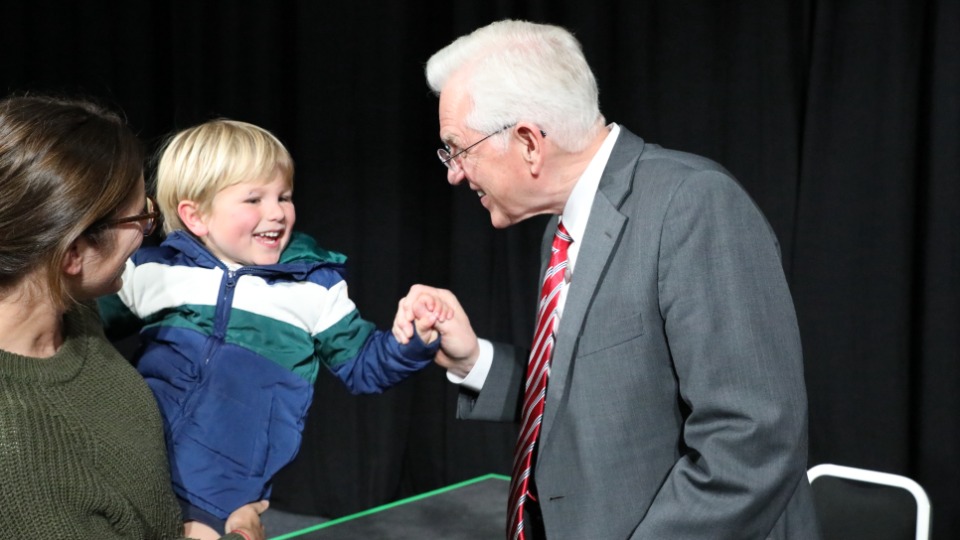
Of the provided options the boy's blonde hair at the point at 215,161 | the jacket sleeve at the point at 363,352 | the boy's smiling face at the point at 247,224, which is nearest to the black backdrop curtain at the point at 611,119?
the boy's blonde hair at the point at 215,161

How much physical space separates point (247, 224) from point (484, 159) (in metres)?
0.53

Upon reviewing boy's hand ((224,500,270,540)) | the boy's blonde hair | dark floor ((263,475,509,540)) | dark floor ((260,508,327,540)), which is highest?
the boy's blonde hair

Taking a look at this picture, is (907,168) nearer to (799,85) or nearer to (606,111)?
(799,85)

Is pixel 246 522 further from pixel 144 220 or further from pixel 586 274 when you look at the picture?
pixel 586 274

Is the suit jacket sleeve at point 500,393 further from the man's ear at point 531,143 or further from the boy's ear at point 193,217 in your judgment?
the boy's ear at point 193,217

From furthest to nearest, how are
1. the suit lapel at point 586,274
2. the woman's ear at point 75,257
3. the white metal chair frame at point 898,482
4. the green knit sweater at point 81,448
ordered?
the white metal chair frame at point 898,482 → the suit lapel at point 586,274 → the woman's ear at point 75,257 → the green knit sweater at point 81,448

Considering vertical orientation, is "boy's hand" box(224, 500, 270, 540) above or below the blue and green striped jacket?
below

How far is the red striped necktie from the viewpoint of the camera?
1813mm

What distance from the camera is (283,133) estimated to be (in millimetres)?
5000

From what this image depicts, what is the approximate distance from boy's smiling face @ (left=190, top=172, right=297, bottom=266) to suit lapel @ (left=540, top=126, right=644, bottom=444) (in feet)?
2.32

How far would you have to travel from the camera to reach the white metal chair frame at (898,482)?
2.22 m

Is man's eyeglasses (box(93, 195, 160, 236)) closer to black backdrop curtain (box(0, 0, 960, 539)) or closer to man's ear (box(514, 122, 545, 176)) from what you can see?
man's ear (box(514, 122, 545, 176))

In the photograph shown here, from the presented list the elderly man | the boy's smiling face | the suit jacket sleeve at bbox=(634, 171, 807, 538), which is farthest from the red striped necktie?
the boy's smiling face

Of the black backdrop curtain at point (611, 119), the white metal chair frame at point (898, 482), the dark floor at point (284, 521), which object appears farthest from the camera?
the dark floor at point (284, 521)
